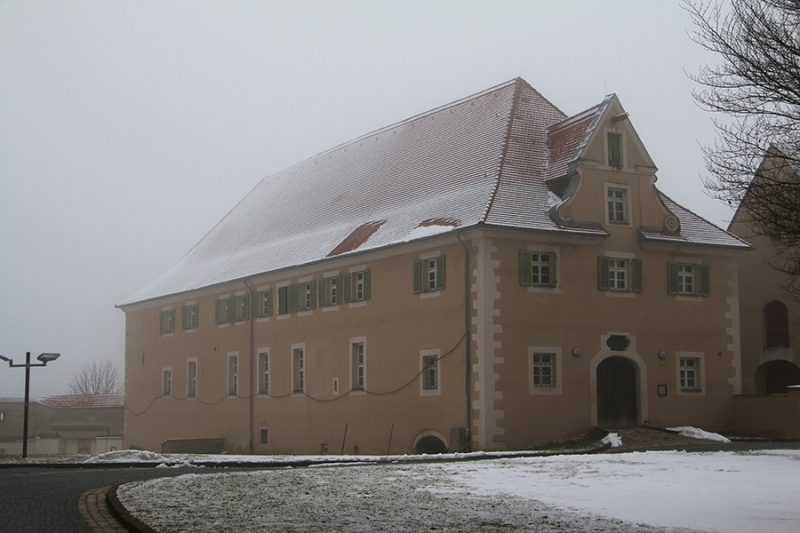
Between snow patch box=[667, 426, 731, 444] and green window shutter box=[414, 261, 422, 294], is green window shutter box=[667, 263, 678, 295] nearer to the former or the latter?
snow patch box=[667, 426, 731, 444]

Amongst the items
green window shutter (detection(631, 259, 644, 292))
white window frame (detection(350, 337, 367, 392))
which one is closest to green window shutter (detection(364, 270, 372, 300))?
white window frame (detection(350, 337, 367, 392))

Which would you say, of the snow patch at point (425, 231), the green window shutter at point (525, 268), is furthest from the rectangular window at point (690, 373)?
the snow patch at point (425, 231)

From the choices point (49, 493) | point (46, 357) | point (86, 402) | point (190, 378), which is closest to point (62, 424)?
point (86, 402)

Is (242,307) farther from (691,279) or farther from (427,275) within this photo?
(691,279)

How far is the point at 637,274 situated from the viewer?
31516 millimetres

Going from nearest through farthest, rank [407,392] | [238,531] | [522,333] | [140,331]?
[238,531] < [522,333] < [407,392] < [140,331]

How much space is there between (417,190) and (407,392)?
7.37 m

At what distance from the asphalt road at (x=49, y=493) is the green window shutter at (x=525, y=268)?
11.8 m

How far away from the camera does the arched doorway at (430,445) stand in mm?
29719

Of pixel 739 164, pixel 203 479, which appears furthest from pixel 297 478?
pixel 739 164

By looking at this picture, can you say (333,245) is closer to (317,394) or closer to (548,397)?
(317,394)

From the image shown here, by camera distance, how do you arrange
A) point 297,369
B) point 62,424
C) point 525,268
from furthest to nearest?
point 62,424 < point 297,369 < point 525,268

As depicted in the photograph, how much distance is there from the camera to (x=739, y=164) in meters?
18.1

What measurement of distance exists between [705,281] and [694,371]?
284cm
